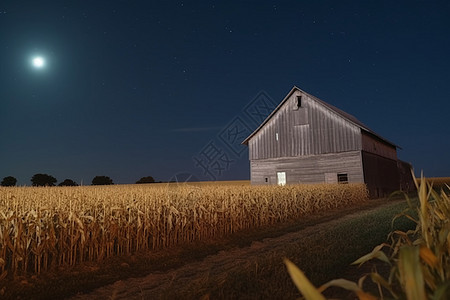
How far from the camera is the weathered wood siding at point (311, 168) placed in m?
27.2

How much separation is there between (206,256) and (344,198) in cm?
1606

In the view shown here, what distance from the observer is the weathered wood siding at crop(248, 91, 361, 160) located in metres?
27.7

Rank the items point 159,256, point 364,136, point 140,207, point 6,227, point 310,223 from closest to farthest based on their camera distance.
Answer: point 6,227 < point 159,256 < point 140,207 < point 310,223 < point 364,136

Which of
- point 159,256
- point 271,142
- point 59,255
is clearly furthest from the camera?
point 271,142

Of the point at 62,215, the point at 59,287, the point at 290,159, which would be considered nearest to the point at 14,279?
the point at 59,287

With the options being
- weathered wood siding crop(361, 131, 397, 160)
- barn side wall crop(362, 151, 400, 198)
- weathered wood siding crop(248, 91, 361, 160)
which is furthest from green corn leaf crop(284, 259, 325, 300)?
weathered wood siding crop(361, 131, 397, 160)

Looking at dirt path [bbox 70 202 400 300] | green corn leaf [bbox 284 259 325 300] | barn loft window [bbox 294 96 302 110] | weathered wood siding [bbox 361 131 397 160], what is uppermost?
barn loft window [bbox 294 96 302 110]

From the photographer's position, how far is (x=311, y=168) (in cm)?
2861

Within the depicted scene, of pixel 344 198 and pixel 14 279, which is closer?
pixel 14 279

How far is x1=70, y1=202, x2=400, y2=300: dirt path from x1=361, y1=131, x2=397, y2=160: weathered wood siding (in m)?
21.7

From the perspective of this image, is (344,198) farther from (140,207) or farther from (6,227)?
(6,227)

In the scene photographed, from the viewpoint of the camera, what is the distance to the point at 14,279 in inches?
253

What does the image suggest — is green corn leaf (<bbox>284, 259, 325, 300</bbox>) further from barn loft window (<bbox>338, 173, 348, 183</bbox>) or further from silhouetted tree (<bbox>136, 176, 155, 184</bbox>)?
silhouetted tree (<bbox>136, 176, 155, 184</bbox>)

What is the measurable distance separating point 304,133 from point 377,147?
9.52m
